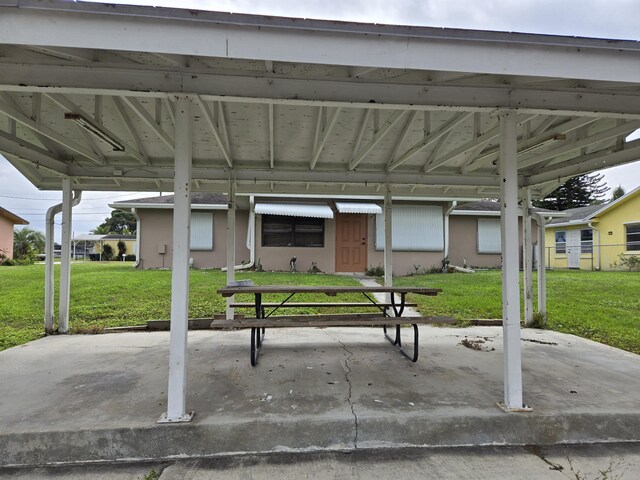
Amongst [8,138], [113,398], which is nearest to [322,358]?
[113,398]

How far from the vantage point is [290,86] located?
101 inches

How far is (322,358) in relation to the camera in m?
4.03

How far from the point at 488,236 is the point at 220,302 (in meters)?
11.3

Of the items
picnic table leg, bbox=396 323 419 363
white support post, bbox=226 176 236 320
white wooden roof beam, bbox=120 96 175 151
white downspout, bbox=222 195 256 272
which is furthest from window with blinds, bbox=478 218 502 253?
white wooden roof beam, bbox=120 96 175 151

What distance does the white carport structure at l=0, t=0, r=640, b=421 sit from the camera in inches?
80.7

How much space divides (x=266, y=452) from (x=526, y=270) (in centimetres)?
487

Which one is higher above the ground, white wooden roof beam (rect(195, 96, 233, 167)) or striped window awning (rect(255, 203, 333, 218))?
striped window awning (rect(255, 203, 333, 218))

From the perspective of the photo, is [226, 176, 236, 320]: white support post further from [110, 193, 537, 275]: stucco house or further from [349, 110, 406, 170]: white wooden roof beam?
[110, 193, 537, 275]: stucco house

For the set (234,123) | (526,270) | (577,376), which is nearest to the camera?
(577,376)

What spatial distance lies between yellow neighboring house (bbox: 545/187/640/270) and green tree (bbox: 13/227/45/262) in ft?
98.4

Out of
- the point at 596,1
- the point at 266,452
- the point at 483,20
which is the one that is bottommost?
the point at 266,452

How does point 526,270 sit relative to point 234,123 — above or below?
below

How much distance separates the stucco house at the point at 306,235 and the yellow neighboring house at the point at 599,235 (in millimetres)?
8170

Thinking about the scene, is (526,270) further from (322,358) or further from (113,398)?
(113,398)
